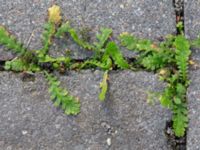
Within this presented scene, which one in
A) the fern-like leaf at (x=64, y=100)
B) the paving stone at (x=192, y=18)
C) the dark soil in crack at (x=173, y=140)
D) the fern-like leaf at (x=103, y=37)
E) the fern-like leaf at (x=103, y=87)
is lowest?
the dark soil in crack at (x=173, y=140)

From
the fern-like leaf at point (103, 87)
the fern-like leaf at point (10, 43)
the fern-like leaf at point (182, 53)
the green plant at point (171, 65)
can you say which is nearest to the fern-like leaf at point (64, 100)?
the fern-like leaf at point (103, 87)

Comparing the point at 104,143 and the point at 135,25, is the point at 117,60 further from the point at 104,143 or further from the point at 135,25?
the point at 104,143

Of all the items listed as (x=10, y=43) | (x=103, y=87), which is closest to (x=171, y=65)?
(x=103, y=87)

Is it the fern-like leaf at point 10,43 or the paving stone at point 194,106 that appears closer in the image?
the paving stone at point 194,106

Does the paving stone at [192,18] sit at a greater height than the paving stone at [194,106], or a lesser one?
greater

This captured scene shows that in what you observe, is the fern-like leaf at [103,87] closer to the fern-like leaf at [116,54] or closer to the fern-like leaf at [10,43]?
the fern-like leaf at [116,54]

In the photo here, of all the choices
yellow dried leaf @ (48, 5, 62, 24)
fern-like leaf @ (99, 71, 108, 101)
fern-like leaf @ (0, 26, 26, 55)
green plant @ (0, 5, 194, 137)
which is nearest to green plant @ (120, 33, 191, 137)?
green plant @ (0, 5, 194, 137)

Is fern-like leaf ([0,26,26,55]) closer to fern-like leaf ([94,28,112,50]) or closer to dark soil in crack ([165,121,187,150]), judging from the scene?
fern-like leaf ([94,28,112,50])
